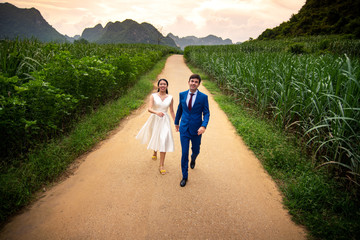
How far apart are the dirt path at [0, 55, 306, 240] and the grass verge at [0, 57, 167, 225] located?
0.61 ft

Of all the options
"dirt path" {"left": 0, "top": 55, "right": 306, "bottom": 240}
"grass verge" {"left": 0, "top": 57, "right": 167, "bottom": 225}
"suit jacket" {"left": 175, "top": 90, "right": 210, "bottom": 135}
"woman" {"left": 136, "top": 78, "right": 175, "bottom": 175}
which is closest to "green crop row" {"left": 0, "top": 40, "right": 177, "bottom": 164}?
"grass verge" {"left": 0, "top": 57, "right": 167, "bottom": 225}

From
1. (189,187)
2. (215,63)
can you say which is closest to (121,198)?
(189,187)

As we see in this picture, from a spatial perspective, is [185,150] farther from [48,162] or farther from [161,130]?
[48,162]

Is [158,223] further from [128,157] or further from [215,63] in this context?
[215,63]

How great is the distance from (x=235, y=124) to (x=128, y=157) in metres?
3.01

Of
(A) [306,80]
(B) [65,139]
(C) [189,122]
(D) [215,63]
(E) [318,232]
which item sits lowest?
(E) [318,232]

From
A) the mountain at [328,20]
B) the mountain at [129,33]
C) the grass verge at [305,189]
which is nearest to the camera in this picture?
the grass verge at [305,189]

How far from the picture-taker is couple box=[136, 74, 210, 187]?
254 centimetres

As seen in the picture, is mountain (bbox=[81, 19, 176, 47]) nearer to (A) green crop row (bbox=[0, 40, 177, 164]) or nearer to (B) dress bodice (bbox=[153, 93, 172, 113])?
(A) green crop row (bbox=[0, 40, 177, 164])

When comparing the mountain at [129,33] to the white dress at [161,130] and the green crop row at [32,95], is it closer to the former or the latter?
the green crop row at [32,95]

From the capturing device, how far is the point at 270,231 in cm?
204

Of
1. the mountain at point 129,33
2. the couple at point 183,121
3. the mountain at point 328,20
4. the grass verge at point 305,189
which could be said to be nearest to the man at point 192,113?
the couple at point 183,121

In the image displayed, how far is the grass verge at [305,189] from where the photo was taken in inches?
76.9

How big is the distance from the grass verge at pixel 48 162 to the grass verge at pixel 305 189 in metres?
3.43
